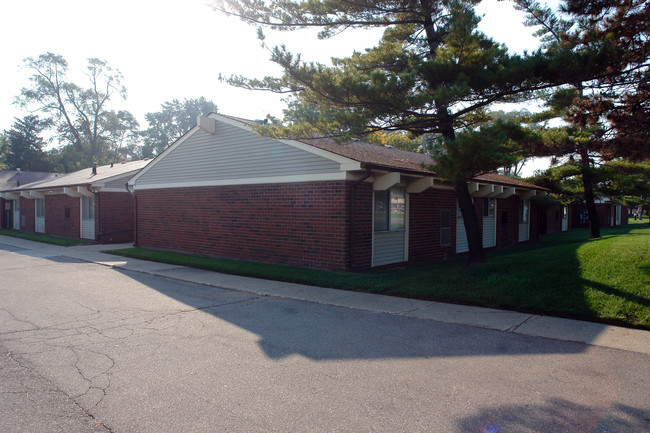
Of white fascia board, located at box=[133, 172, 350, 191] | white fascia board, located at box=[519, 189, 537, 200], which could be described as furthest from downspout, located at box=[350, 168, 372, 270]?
white fascia board, located at box=[519, 189, 537, 200]

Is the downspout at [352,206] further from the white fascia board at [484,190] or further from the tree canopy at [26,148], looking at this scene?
the tree canopy at [26,148]

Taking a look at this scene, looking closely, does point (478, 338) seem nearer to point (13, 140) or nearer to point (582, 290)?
point (582, 290)

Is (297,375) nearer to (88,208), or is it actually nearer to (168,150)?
(168,150)

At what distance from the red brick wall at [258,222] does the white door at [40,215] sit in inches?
519

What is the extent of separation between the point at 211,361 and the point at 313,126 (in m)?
5.74

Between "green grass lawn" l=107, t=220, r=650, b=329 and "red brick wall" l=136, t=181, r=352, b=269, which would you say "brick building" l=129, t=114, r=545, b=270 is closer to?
"red brick wall" l=136, t=181, r=352, b=269

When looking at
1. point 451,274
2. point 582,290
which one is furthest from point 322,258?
point 582,290

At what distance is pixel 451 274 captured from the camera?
9734 mm

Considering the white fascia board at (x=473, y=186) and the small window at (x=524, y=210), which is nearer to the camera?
the white fascia board at (x=473, y=186)

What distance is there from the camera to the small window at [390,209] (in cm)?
1188

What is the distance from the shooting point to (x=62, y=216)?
2389 centimetres

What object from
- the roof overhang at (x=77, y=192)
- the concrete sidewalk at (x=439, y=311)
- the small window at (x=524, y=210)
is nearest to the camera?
the concrete sidewalk at (x=439, y=311)

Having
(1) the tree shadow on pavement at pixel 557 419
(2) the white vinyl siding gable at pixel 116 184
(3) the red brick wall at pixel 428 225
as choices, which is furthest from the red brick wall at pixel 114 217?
(1) the tree shadow on pavement at pixel 557 419

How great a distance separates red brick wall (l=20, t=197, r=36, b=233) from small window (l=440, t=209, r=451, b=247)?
2564 cm
